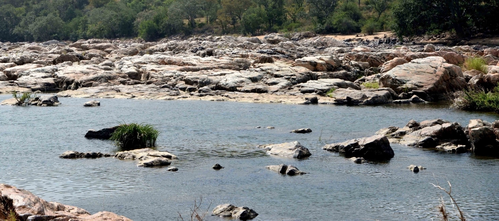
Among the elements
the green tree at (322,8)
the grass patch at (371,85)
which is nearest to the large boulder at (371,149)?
the grass patch at (371,85)

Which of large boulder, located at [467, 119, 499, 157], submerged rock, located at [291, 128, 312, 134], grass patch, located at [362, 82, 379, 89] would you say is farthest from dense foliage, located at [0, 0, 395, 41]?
large boulder, located at [467, 119, 499, 157]

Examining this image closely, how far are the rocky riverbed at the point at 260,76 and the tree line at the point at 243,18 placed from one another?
15808 mm

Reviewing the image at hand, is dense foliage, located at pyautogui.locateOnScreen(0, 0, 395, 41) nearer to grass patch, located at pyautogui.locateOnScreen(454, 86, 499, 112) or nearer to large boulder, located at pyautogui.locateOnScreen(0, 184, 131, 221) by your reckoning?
Result: grass patch, located at pyautogui.locateOnScreen(454, 86, 499, 112)

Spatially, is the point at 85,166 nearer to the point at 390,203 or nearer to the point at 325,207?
the point at 325,207

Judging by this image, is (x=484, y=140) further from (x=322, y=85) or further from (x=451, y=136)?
(x=322, y=85)

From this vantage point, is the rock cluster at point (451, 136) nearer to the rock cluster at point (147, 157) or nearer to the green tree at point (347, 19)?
the rock cluster at point (147, 157)

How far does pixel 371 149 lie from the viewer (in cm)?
1964

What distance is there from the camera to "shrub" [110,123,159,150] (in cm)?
2136

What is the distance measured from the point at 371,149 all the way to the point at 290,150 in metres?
2.71

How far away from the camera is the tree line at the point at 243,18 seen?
2719 inches

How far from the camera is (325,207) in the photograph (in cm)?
1362

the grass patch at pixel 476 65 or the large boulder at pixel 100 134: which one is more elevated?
the large boulder at pixel 100 134

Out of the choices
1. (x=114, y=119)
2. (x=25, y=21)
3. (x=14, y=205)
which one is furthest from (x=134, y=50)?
(x=25, y=21)

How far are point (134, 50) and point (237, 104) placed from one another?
31.5 m
